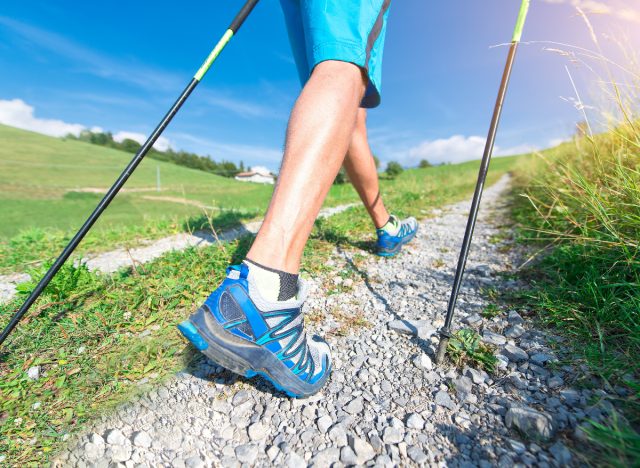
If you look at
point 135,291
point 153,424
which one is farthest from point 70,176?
point 153,424

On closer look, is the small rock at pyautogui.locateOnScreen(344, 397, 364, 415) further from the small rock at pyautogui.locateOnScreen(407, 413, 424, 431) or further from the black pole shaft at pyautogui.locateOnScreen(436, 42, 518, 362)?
the black pole shaft at pyautogui.locateOnScreen(436, 42, 518, 362)

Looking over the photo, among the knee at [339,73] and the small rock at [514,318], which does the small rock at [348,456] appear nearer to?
the small rock at [514,318]

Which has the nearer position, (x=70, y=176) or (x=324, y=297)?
(x=324, y=297)

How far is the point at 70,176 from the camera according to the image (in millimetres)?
15555

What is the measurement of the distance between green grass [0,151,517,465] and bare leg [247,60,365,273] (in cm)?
68

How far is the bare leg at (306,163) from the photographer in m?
1.14

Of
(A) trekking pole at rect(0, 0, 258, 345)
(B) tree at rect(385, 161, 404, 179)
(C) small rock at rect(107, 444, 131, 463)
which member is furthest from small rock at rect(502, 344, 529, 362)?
(B) tree at rect(385, 161, 404, 179)

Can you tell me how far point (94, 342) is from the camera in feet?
4.97

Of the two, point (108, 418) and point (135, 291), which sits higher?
point (135, 291)

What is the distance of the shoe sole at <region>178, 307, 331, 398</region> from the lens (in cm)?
104

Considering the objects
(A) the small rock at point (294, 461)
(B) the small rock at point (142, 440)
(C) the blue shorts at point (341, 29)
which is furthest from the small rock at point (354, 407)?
(C) the blue shorts at point (341, 29)

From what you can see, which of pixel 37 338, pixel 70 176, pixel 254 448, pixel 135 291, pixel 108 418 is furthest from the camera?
pixel 70 176

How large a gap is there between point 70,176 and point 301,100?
19069 millimetres

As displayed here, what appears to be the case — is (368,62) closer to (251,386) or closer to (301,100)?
(301,100)
